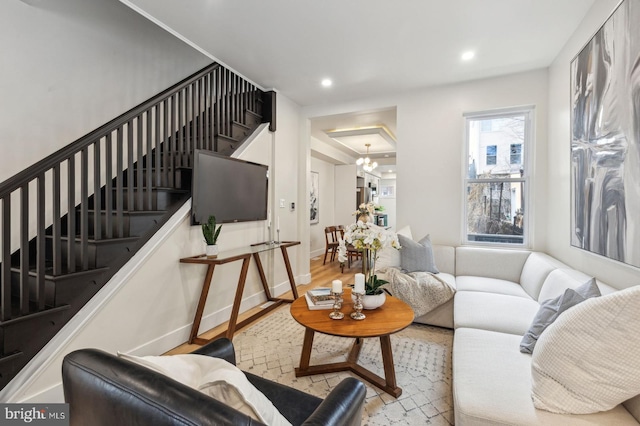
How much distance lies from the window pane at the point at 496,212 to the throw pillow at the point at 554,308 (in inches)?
83.0

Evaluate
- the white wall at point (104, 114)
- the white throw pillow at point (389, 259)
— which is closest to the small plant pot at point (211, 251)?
the white wall at point (104, 114)

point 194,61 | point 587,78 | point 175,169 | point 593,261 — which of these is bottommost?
point 593,261

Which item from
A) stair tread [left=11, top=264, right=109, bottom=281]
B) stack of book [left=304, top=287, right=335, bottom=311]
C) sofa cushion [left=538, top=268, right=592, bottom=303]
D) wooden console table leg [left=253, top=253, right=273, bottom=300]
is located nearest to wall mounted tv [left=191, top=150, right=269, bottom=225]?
wooden console table leg [left=253, top=253, right=273, bottom=300]

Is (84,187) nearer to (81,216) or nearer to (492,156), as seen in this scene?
(81,216)

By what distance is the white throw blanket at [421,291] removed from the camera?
2836 mm

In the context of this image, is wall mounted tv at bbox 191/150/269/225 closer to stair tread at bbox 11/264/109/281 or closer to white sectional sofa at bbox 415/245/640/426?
stair tread at bbox 11/264/109/281

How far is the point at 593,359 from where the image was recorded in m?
1.18

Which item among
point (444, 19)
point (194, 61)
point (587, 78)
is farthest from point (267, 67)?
point (587, 78)

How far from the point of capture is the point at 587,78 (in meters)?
2.34

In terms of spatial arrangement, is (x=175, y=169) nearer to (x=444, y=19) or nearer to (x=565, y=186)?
(x=444, y=19)

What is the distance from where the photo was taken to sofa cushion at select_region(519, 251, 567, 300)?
2.56 m

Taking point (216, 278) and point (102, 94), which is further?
point (216, 278)

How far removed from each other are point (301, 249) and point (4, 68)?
11.9 ft

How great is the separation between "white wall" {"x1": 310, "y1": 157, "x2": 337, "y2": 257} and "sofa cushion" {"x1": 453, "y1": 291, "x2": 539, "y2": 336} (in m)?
4.71
